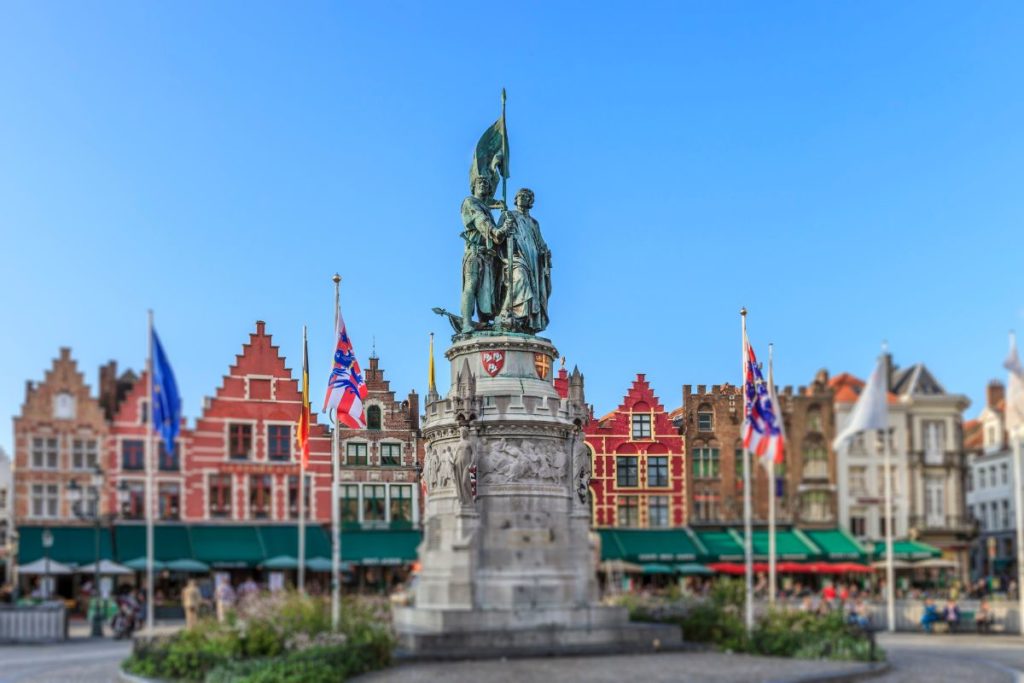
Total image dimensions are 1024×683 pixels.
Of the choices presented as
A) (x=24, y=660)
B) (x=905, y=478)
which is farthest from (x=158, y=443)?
(x=905, y=478)

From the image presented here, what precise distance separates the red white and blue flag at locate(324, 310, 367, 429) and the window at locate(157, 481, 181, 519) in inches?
511

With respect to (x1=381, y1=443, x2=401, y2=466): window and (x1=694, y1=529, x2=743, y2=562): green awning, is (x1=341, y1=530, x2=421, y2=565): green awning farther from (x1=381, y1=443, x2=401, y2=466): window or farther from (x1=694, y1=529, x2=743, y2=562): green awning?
(x1=694, y1=529, x2=743, y2=562): green awning

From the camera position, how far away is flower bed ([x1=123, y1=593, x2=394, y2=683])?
1800 centimetres

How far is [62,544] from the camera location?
39.7 meters

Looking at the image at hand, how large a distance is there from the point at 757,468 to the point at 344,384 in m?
24.7

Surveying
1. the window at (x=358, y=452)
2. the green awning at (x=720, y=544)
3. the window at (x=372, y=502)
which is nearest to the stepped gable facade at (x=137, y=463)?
the window at (x=358, y=452)

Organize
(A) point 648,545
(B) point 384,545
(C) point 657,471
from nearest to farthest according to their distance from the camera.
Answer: (B) point 384,545 < (C) point 657,471 < (A) point 648,545

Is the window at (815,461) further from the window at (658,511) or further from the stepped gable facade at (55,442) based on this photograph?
the stepped gable facade at (55,442)

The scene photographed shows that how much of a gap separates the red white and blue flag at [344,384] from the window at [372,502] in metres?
9.58

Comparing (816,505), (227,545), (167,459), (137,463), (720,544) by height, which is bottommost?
(720,544)

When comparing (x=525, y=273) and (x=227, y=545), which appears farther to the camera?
(x=227, y=545)

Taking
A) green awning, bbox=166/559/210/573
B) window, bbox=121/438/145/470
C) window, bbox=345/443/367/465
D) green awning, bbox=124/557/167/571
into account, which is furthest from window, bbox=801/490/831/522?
window, bbox=121/438/145/470

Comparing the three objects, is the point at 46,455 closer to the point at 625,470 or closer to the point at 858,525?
the point at 625,470

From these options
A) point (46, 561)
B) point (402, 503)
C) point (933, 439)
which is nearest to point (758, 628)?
point (402, 503)
